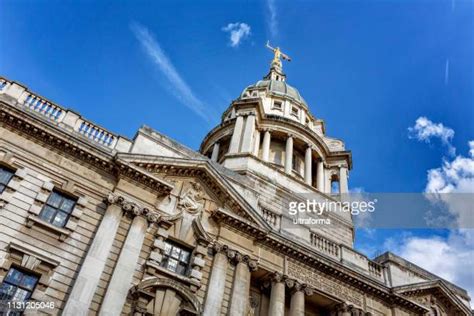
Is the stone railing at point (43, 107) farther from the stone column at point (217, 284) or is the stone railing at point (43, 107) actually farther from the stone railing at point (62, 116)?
the stone column at point (217, 284)

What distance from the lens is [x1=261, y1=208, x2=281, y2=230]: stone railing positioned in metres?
22.0

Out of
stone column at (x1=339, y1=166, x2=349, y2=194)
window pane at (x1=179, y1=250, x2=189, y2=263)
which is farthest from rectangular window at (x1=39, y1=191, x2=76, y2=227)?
stone column at (x1=339, y1=166, x2=349, y2=194)

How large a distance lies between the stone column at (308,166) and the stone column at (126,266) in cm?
1710

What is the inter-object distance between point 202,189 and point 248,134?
11.2m

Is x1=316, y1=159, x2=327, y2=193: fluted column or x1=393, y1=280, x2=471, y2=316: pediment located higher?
x1=316, y1=159, x2=327, y2=193: fluted column

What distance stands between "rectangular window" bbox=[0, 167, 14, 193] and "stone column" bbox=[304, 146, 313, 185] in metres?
21.1

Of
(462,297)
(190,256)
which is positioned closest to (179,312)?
(190,256)

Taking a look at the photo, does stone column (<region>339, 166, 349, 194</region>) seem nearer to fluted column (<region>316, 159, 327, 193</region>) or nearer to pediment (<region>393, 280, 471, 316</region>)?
fluted column (<region>316, 159, 327, 193</region>)

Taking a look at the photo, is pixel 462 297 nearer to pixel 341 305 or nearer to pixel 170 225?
pixel 341 305

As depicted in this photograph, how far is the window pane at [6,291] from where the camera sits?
Result: 46.4ft

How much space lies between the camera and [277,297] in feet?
63.5

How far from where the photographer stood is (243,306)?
18078 millimetres

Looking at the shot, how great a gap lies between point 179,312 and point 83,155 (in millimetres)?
7798

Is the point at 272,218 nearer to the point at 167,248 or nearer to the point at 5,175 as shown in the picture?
the point at 167,248
